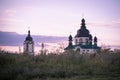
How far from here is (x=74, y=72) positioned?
63.9 feet

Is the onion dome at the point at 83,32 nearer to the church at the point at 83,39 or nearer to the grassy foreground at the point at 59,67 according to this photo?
the church at the point at 83,39

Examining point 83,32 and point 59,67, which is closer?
point 59,67

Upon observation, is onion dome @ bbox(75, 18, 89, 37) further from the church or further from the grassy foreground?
the grassy foreground

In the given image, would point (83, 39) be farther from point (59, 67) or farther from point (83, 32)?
point (59, 67)

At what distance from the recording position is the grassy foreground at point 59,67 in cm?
1764

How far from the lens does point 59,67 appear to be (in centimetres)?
2066

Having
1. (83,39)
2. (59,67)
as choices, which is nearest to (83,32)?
(83,39)

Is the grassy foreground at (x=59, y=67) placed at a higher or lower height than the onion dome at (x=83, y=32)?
lower

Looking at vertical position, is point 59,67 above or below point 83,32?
below

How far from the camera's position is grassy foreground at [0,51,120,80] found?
17.6 metres

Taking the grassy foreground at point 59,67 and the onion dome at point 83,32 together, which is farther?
the onion dome at point 83,32

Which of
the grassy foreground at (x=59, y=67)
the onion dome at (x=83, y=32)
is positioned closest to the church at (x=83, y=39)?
the onion dome at (x=83, y=32)

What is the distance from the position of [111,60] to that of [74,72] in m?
5.63

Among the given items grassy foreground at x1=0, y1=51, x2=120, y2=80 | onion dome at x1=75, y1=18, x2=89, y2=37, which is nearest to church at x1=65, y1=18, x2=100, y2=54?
onion dome at x1=75, y1=18, x2=89, y2=37
